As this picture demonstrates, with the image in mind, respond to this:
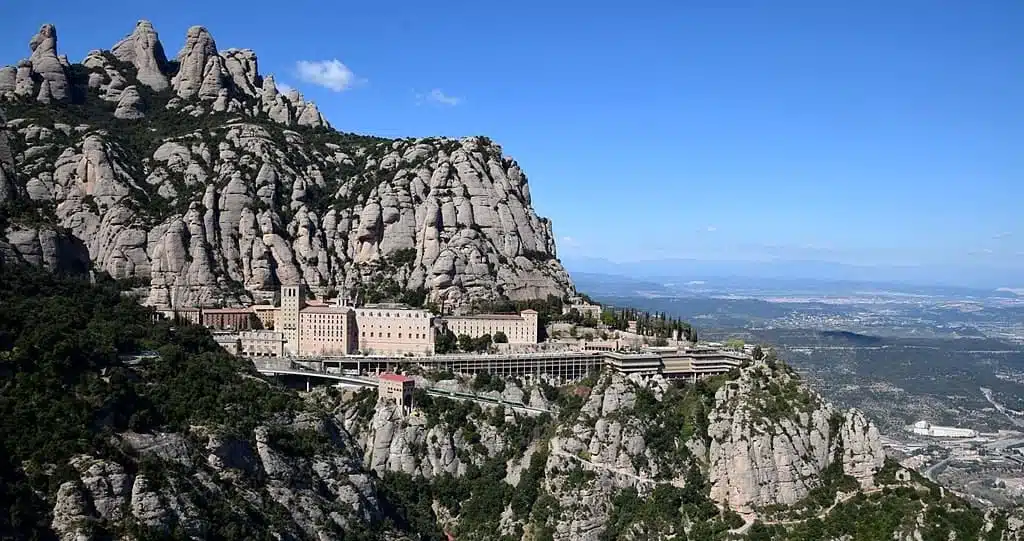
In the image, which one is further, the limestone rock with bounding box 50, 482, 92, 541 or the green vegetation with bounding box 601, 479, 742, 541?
the green vegetation with bounding box 601, 479, 742, 541

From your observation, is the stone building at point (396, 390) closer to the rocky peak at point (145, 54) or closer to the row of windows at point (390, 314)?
the row of windows at point (390, 314)

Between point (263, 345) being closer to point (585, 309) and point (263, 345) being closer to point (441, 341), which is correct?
point (441, 341)

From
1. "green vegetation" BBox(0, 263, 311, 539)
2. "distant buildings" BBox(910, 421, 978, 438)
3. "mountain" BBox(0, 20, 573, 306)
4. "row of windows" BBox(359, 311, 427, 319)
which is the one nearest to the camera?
"green vegetation" BBox(0, 263, 311, 539)

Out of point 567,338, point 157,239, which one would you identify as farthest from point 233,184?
point 567,338

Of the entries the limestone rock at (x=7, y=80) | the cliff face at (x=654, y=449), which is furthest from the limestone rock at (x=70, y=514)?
the limestone rock at (x=7, y=80)

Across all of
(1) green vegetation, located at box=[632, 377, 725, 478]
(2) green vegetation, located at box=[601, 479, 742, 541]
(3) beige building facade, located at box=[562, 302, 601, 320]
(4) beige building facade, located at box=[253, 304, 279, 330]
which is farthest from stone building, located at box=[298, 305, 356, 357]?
(2) green vegetation, located at box=[601, 479, 742, 541]

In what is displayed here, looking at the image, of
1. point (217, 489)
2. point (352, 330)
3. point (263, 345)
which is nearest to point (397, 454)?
point (352, 330)

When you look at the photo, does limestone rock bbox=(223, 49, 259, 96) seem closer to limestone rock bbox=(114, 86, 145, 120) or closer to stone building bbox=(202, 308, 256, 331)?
limestone rock bbox=(114, 86, 145, 120)

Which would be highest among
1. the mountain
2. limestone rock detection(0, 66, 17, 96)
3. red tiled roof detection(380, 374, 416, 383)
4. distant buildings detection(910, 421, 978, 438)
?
limestone rock detection(0, 66, 17, 96)

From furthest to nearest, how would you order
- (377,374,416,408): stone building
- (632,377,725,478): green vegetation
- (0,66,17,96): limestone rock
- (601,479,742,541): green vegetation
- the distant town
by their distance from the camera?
(0,66,17,96): limestone rock, the distant town, (377,374,416,408): stone building, (632,377,725,478): green vegetation, (601,479,742,541): green vegetation
